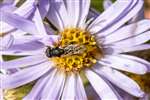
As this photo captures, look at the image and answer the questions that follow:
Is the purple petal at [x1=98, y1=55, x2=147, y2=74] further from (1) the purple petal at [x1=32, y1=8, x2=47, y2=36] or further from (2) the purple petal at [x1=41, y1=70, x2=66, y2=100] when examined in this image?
→ (1) the purple petal at [x1=32, y1=8, x2=47, y2=36]

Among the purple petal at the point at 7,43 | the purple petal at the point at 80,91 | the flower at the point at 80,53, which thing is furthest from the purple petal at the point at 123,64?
the purple petal at the point at 7,43

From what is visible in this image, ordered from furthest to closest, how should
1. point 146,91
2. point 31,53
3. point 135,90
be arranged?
point 146,91 < point 31,53 < point 135,90

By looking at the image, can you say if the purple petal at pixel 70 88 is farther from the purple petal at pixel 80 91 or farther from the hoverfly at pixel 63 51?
the hoverfly at pixel 63 51

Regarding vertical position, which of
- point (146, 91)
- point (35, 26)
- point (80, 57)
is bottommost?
point (146, 91)

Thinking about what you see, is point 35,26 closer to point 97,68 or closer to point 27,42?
point 27,42

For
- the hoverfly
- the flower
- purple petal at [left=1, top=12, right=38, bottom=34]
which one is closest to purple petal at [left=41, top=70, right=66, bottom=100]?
the flower

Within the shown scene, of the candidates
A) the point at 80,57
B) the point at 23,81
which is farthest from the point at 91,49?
the point at 23,81

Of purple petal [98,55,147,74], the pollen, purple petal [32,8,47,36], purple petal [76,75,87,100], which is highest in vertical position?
purple petal [32,8,47,36]
